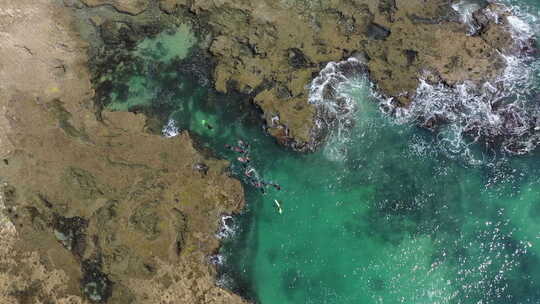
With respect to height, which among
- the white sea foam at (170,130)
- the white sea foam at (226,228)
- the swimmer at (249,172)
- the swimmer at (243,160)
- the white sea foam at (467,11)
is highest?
the white sea foam at (467,11)

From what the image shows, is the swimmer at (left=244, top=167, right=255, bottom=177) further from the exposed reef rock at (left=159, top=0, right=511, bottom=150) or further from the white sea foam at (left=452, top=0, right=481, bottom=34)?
the white sea foam at (left=452, top=0, right=481, bottom=34)

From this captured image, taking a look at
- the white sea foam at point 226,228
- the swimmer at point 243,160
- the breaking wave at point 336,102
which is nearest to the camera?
the white sea foam at point 226,228

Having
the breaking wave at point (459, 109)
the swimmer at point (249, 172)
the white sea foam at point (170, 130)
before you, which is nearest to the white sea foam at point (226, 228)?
the swimmer at point (249, 172)

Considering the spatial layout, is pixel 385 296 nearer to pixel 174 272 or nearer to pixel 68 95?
pixel 174 272

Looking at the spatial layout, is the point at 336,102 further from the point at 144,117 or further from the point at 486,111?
the point at 144,117

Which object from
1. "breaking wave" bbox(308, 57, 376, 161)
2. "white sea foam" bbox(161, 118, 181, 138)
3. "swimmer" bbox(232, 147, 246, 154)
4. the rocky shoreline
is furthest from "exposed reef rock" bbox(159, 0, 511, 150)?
"white sea foam" bbox(161, 118, 181, 138)

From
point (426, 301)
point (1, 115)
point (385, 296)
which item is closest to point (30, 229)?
point (1, 115)

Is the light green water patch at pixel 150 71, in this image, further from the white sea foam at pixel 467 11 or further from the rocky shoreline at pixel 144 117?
the white sea foam at pixel 467 11
